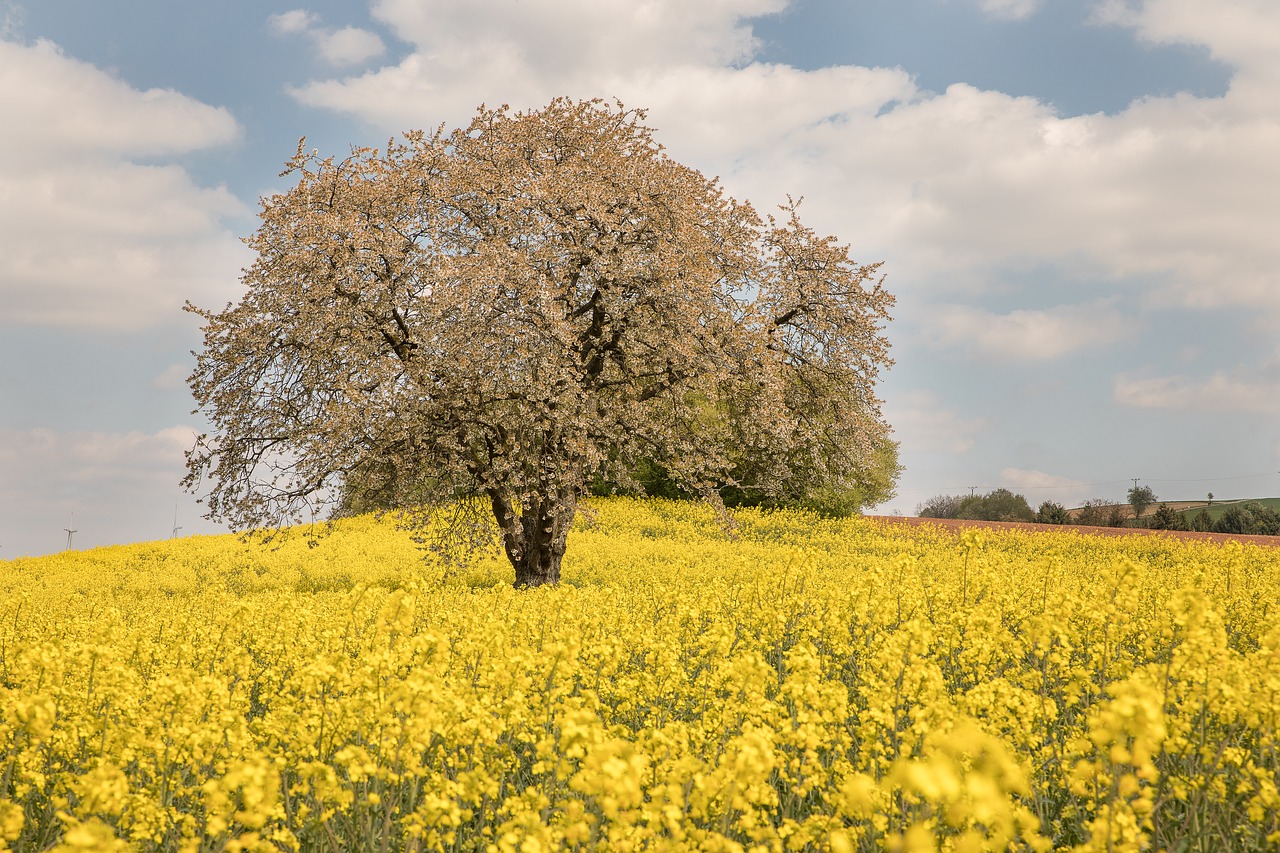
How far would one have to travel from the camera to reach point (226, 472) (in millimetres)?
18594

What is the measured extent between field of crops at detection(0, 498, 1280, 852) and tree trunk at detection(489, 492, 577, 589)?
703 cm

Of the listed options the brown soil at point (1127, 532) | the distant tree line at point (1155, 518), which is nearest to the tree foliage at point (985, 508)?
the distant tree line at point (1155, 518)

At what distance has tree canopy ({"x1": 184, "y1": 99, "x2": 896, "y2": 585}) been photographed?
1666 centimetres

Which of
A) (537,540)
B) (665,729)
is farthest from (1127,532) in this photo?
(665,729)

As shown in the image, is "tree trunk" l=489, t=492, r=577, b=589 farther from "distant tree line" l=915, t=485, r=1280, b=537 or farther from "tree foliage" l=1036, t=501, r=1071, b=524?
"tree foliage" l=1036, t=501, r=1071, b=524

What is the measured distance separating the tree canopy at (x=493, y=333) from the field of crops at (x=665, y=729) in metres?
6.11

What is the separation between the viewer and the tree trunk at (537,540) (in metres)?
18.9

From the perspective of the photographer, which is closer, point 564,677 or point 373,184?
point 564,677

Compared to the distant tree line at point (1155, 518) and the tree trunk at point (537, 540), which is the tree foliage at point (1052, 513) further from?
the tree trunk at point (537, 540)

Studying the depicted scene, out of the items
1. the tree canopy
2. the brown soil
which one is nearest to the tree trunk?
the tree canopy

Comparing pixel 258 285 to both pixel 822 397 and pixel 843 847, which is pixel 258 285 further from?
pixel 843 847

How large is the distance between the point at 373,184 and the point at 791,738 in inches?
654

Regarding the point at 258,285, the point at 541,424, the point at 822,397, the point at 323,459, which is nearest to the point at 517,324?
the point at 541,424

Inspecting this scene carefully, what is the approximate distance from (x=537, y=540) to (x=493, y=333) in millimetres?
5449
